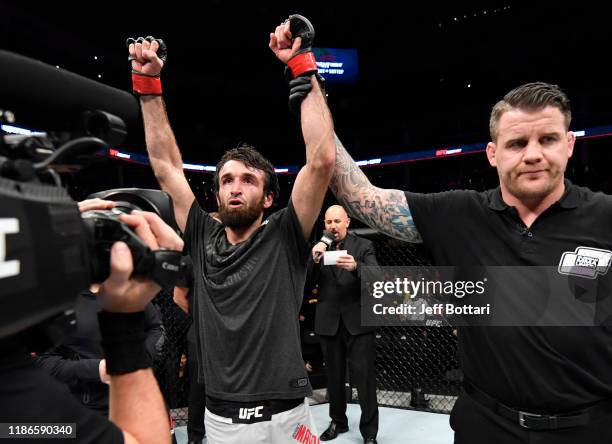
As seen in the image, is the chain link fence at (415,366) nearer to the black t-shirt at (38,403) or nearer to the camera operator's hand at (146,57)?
the camera operator's hand at (146,57)

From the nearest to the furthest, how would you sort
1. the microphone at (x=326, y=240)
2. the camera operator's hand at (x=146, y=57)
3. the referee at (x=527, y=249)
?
the referee at (x=527, y=249) < the camera operator's hand at (x=146, y=57) < the microphone at (x=326, y=240)

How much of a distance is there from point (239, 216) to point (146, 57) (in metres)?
0.68

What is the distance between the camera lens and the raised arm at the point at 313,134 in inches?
56.2

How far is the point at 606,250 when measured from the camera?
Result: 126cm

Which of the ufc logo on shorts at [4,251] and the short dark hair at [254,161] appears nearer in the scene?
the ufc logo on shorts at [4,251]

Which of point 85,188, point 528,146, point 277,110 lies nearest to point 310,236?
point 528,146

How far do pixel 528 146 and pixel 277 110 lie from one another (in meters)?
12.0

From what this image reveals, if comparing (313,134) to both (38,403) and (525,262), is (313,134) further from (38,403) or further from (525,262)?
(38,403)

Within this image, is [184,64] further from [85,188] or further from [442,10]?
[442,10]

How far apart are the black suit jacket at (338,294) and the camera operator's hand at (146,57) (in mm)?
1931

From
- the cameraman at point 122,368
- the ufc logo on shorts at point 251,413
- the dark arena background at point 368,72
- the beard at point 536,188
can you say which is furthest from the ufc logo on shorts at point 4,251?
the dark arena background at point 368,72

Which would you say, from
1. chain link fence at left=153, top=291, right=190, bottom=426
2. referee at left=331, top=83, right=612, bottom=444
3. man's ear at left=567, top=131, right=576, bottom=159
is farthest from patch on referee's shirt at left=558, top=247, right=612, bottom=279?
chain link fence at left=153, top=291, right=190, bottom=426

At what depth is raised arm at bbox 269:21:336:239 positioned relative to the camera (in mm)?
1427

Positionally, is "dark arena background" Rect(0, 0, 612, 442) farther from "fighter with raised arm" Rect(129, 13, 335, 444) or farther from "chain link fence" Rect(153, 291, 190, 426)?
"fighter with raised arm" Rect(129, 13, 335, 444)
